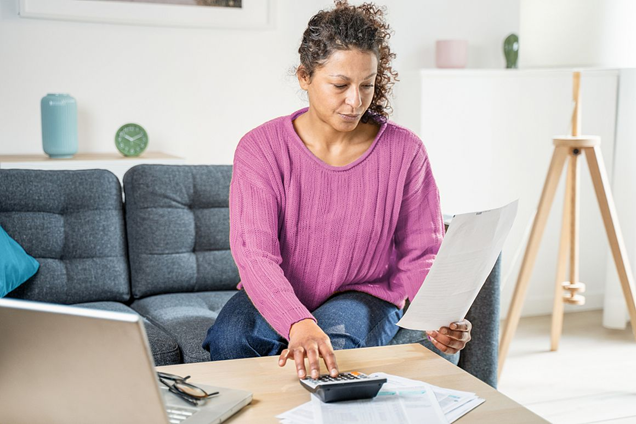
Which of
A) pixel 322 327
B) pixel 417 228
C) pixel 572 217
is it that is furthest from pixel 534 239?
pixel 322 327

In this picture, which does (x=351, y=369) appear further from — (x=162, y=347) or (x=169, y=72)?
(x=169, y=72)

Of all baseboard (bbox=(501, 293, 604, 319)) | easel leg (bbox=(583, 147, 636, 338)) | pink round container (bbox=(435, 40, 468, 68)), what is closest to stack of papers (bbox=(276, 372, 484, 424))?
easel leg (bbox=(583, 147, 636, 338))

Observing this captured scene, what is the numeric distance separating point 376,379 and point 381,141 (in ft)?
2.67

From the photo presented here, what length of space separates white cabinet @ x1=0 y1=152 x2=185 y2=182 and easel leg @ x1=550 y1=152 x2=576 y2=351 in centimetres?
156

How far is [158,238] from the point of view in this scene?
8.20ft

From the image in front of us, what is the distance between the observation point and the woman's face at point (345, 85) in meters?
1.70

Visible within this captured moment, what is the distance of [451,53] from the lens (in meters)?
3.51

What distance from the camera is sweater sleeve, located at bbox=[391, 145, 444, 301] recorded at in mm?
1842

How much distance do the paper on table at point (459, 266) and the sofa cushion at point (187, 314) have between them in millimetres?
830

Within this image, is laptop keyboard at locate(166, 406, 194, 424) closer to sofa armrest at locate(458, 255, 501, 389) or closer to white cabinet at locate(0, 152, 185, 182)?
sofa armrest at locate(458, 255, 501, 389)

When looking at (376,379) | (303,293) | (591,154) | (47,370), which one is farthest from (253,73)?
(47,370)

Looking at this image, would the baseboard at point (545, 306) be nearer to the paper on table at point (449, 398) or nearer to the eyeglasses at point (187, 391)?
the paper on table at point (449, 398)

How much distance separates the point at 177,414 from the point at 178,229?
4.78 feet

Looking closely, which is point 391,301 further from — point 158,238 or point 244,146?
point 158,238
